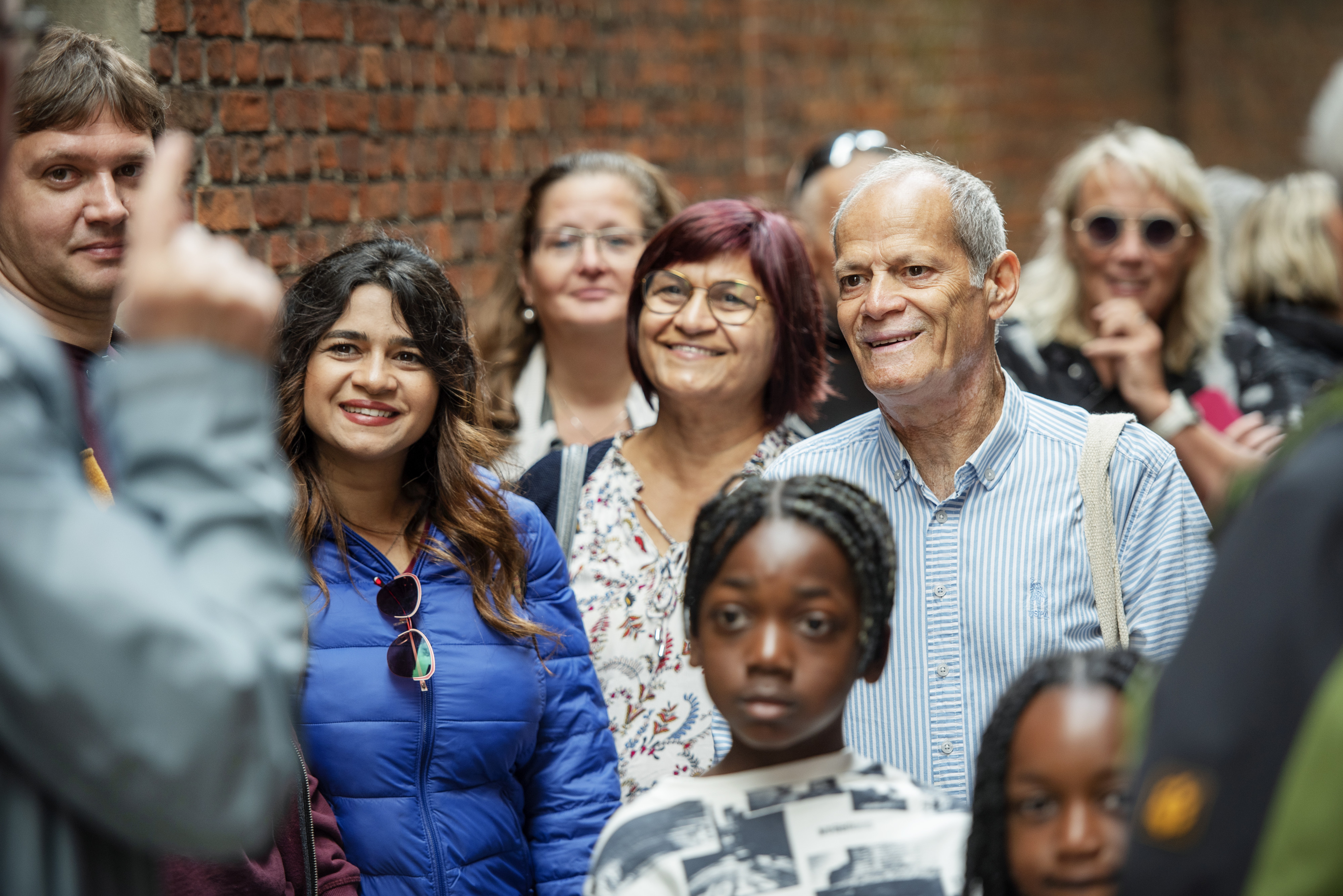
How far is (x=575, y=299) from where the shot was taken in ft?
12.4

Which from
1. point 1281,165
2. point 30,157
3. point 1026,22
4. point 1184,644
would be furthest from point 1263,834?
point 1281,165

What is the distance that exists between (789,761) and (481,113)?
3.43 meters

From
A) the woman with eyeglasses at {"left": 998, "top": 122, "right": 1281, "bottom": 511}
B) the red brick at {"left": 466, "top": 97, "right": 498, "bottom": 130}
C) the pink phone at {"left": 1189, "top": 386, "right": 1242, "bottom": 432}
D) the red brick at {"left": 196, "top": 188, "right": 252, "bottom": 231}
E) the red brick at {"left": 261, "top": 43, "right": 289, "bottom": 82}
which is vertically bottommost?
the pink phone at {"left": 1189, "top": 386, "right": 1242, "bottom": 432}

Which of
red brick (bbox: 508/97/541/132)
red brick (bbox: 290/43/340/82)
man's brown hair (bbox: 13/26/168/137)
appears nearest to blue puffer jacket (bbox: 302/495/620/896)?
man's brown hair (bbox: 13/26/168/137)

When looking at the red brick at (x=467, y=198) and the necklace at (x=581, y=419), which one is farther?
the red brick at (x=467, y=198)

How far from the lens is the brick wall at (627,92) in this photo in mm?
3818

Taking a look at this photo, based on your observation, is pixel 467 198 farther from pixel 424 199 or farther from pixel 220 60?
pixel 220 60

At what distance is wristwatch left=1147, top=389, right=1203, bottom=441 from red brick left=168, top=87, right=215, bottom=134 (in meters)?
2.58

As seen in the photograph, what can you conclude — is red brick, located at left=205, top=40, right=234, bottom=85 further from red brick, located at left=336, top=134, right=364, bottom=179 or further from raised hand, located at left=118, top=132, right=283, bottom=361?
raised hand, located at left=118, top=132, right=283, bottom=361

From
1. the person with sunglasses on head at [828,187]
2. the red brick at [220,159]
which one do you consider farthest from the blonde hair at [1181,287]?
the red brick at [220,159]

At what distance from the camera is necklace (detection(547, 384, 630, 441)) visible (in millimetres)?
3828

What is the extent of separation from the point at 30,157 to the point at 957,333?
1789 mm

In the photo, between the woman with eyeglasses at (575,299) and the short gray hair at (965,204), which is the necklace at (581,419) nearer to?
the woman with eyeglasses at (575,299)

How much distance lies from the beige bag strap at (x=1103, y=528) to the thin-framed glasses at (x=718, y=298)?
90 cm
